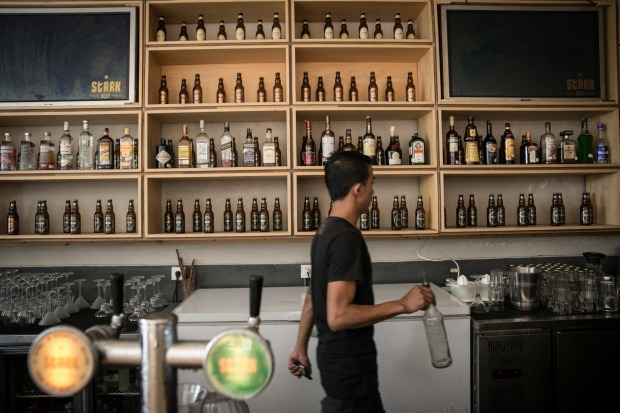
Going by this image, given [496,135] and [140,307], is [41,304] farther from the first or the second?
[496,135]

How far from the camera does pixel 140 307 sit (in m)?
2.45

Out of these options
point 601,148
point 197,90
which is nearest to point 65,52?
point 197,90

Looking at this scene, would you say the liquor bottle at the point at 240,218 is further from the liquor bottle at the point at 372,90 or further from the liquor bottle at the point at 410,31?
the liquor bottle at the point at 410,31

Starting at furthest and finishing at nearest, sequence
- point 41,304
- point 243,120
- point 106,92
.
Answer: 1. point 243,120
2. point 106,92
3. point 41,304

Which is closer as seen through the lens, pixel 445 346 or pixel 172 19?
pixel 445 346

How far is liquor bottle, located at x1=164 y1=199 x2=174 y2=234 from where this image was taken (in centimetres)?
280

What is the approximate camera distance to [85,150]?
2701 millimetres

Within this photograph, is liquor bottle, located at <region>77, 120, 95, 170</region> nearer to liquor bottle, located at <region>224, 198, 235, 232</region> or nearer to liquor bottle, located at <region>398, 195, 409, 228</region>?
liquor bottle, located at <region>224, 198, 235, 232</region>

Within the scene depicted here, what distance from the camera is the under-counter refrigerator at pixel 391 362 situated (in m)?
2.19

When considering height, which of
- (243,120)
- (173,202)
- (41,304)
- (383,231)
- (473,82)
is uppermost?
(473,82)

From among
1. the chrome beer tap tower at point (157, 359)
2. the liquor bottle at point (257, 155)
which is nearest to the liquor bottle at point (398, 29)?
the liquor bottle at point (257, 155)

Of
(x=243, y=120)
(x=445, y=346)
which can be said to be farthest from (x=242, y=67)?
(x=445, y=346)

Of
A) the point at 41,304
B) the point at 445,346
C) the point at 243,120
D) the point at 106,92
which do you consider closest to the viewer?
the point at 445,346

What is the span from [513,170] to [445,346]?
4.11 ft
